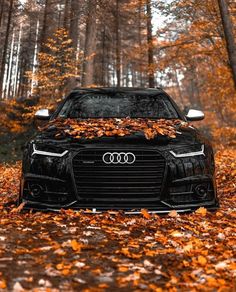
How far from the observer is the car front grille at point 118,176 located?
442cm

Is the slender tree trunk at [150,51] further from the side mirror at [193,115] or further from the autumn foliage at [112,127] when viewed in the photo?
the autumn foliage at [112,127]

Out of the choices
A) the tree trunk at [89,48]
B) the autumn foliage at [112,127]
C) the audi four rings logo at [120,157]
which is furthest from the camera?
the tree trunk at [89,48]

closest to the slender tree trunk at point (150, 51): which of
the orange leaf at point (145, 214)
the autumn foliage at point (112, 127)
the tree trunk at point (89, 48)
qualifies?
the tree trunk at point (89, 48)

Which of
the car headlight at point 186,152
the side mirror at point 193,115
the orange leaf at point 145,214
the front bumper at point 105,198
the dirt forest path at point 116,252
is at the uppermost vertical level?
the side mirror at point 193,115

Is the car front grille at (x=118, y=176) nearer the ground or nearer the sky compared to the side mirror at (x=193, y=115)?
nearer the ground

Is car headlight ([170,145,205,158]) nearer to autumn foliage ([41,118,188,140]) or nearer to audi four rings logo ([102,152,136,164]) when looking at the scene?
autumn foliage ([41,118,188,140])

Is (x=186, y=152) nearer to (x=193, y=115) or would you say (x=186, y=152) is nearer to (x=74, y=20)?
(x=193, y=115)

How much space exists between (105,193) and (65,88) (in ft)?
40.8

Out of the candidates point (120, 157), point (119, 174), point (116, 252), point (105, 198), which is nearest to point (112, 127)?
point (120, 157)

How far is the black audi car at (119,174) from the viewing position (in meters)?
4.43

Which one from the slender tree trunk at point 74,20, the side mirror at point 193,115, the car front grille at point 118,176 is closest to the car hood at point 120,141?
the car front grille at point 118,176

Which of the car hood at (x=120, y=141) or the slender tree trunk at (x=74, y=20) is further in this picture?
the slender tree trunk at (x=74, y=20)

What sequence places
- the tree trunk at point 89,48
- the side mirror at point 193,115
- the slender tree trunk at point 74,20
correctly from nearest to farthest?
the side mirror at point 193,115, the tree trunk at point 89,48, the slender tree trunk at point 74,20

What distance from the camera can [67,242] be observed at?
150 inches
